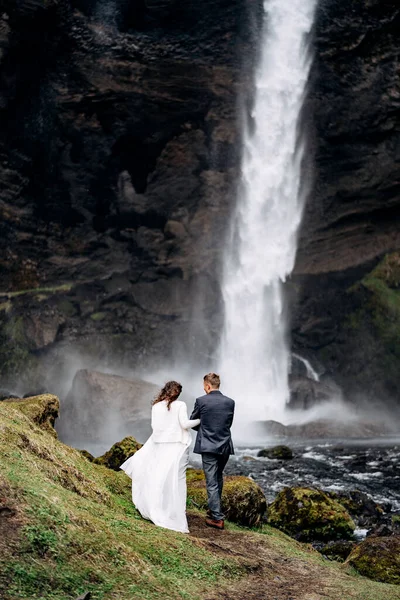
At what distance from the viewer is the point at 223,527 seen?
850cm

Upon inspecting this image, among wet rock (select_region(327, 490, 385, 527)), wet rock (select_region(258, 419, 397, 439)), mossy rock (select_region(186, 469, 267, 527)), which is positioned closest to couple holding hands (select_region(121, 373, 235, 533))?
mossy rock (select_region(186, 469, 267, 527))

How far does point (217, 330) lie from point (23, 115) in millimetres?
20672

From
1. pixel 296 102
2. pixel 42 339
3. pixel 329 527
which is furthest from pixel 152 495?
pixel 296 102

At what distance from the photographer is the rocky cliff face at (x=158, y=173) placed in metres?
42.3

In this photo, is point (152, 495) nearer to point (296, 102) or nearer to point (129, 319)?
point (129, 319)

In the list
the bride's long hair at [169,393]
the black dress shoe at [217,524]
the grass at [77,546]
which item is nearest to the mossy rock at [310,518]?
the black dress shoe at [217,524]

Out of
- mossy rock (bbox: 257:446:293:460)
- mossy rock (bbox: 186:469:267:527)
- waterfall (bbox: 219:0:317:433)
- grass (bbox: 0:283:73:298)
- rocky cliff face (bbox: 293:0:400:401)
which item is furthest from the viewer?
waterfall (bbox: 219:0:317:433)

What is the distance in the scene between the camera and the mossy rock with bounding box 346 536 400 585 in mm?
8633

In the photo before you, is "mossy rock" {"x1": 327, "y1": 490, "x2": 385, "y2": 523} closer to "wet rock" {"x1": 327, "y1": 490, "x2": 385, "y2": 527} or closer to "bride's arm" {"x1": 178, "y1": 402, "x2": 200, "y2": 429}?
"wet rock" {"x1": 327, "y1": 490, "x2": 385, "y2": 527}

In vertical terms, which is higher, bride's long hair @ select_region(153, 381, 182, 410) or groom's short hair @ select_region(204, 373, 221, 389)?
groom's short hair @ select_region(204, 373, 221, 389)

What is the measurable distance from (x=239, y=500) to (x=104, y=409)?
24657 millimetres

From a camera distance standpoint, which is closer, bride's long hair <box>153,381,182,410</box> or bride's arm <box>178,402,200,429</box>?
bride's arm <box>178,402,200,429</box>

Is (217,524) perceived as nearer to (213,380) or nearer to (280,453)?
(213,380)

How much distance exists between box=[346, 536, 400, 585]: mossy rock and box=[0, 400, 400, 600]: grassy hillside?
52cm
